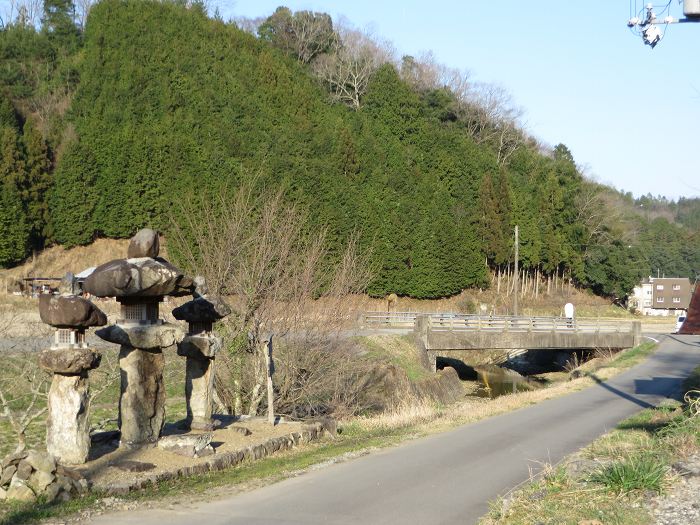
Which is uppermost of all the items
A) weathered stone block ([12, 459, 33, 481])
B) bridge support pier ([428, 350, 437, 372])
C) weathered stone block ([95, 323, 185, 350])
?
weathered stone block ([95, 323, 185, 350])

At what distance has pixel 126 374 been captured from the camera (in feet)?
41.2

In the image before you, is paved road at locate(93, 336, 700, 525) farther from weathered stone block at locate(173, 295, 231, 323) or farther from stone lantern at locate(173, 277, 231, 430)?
weathered stone block at locate(173, 295, 231, 323)

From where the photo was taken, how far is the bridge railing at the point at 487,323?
132ft

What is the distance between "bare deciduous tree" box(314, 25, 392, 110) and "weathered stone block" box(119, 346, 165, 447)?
65819 millimetres

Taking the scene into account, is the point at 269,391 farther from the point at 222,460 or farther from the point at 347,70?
the point at 347,70

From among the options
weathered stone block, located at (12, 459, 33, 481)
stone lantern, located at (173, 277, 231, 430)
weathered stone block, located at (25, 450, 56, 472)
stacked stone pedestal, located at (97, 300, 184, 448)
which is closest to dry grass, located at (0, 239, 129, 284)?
stone lantern, located at (173, 277, 231, 430)

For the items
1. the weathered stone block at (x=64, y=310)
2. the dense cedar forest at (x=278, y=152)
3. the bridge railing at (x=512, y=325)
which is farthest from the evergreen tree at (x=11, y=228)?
the weathered stone block at (x=64, y=310)

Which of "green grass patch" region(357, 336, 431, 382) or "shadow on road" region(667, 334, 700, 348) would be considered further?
"shadow on road" region(667, 334, 700, 348)

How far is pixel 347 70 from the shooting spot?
263ft

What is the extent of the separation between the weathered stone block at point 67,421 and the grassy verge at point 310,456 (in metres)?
1.21

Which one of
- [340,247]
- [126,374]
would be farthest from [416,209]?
[126,374]

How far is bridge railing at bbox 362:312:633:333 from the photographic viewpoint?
132 feet

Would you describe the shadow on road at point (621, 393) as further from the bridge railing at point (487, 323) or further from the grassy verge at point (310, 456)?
the bridge railing at point (487, 323)

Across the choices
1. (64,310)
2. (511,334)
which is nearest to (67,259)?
(511,334)
